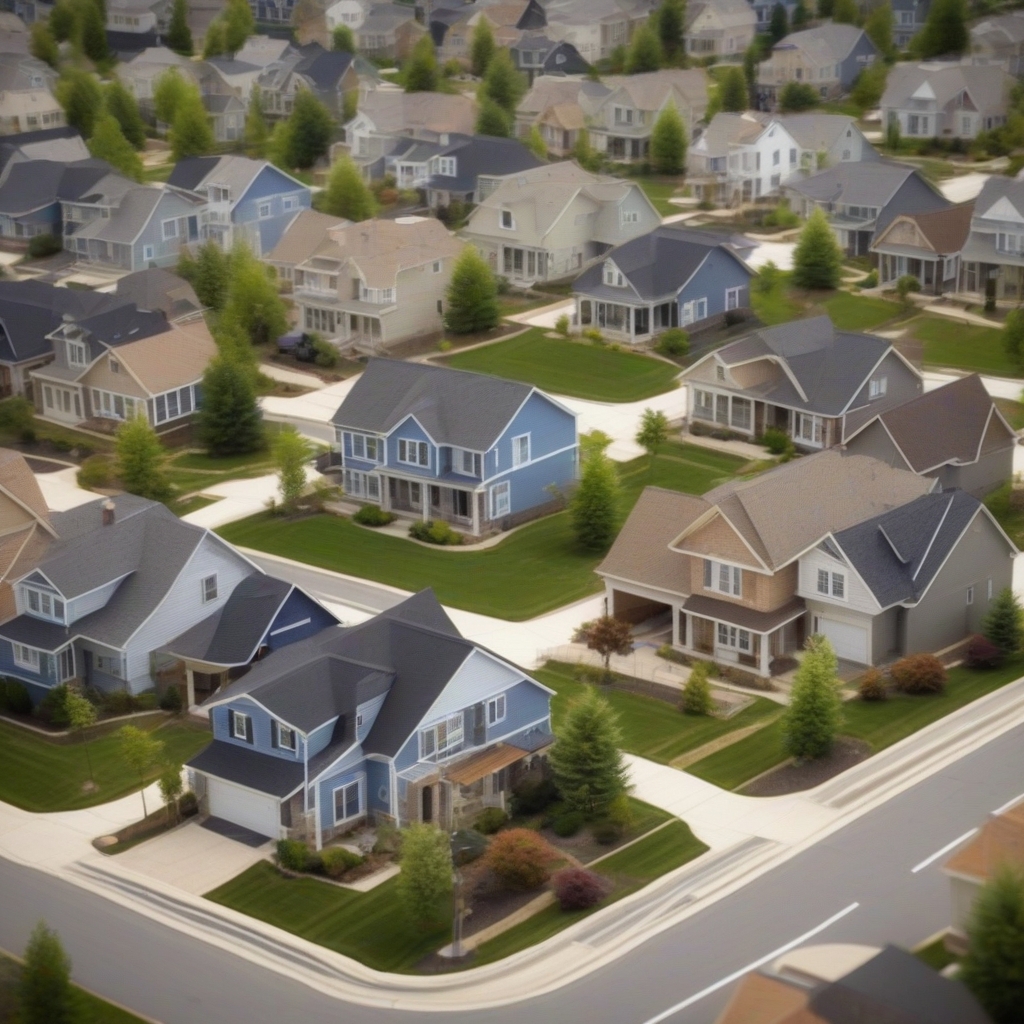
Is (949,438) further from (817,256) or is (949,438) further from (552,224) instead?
(552,224)

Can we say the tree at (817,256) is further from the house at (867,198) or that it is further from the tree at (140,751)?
the tree at (140,751)

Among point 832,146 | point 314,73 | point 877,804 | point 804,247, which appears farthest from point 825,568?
point 314,73

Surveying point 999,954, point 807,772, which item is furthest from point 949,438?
point 999,954

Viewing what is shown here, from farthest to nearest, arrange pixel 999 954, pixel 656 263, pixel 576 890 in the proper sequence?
pixel 656 263 < pixel 576 890 < pixel 999 954

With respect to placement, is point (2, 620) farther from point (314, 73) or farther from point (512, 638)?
point (314, 73)

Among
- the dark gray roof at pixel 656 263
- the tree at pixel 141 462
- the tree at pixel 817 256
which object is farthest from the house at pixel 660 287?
the tree at pixel 141 462

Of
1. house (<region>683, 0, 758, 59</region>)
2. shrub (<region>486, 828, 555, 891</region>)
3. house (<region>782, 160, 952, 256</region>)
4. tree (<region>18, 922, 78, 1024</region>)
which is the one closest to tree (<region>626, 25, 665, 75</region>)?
house (<region>683, 0, 758, 59</region>)
